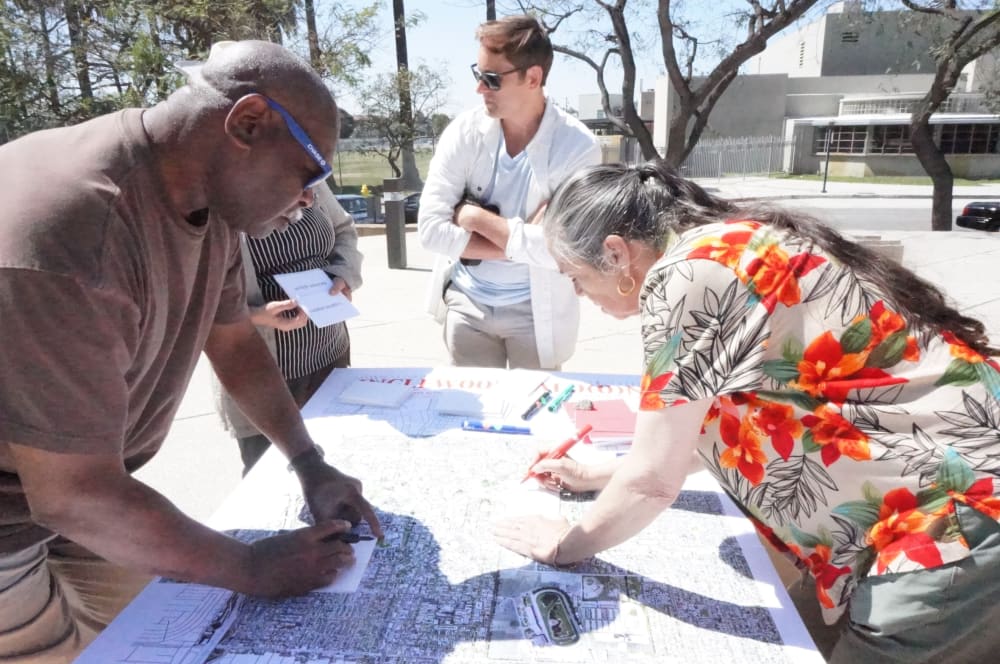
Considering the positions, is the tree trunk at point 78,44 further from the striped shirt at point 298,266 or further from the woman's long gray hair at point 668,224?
the woman's long gray hair at point 668,224

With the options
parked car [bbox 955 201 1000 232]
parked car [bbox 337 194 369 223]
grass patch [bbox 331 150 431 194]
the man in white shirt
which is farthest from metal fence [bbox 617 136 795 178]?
the man in white shirt

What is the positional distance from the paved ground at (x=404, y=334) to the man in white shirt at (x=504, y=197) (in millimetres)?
652

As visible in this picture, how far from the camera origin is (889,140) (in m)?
27.8

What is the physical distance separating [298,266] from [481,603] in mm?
1373

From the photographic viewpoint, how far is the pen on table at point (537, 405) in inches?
76.5

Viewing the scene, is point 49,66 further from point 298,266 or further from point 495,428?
point 495,428

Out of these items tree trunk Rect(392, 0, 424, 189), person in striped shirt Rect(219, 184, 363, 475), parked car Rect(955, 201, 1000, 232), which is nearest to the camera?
person in striped shirt Rect(219, 184, 363, 475)

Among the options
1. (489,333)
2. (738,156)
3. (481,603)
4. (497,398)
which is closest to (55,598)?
(481,603)

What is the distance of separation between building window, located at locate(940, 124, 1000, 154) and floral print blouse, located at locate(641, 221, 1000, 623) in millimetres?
31318

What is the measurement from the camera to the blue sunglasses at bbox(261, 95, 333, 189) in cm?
103

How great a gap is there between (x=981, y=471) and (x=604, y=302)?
716mm

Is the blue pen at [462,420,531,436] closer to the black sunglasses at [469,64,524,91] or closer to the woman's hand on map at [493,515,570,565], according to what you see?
the woman's hand on map at [493,515,570,565]

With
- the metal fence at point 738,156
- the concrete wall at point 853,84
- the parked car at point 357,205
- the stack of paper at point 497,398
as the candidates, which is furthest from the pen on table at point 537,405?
the concrete wall at point 853,84

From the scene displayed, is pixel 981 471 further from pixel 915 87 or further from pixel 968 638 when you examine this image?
pixel 915 87
